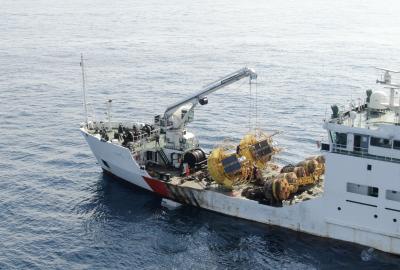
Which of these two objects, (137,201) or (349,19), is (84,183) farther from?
(349,19)

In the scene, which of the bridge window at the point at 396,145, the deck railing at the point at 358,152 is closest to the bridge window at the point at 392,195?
the deck railing at the point at 358,152

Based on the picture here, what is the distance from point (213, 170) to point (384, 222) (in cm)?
1360

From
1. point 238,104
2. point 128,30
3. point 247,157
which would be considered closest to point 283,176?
point 247,157

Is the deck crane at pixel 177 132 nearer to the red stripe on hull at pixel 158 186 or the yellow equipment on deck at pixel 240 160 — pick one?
the red stripe on hull at pixel 158 186

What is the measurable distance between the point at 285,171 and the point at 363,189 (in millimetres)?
8534

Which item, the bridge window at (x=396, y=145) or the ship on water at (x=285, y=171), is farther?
the ship on water at (x=285, y=171)

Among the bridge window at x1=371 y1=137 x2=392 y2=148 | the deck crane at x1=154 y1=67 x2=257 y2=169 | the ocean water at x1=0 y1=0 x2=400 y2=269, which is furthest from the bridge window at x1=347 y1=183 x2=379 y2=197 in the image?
the deck crane at x1=154 y1=67 x2=257 y2=169

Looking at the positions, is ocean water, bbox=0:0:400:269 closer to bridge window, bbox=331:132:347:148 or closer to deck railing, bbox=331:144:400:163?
deck railing, bbox=331:144:400:163

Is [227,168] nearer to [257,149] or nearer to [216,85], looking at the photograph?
[257,149]

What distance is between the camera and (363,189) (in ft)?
127

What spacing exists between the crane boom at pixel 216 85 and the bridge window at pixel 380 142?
1215 centimetres

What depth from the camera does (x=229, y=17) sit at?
155m

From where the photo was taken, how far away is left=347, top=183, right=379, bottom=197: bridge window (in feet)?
126

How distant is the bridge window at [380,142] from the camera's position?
37.7 metres
